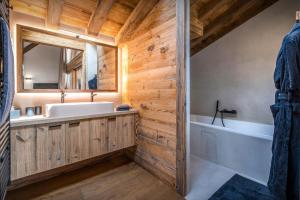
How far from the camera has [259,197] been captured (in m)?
1.55

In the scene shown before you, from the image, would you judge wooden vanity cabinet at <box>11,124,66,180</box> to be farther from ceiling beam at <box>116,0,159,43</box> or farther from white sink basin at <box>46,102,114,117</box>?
ceiling beam at <box>116,0,159,43</box>

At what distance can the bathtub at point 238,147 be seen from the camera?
1808 millimetres

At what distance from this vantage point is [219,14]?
226cm

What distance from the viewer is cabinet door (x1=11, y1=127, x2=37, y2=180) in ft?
4.58

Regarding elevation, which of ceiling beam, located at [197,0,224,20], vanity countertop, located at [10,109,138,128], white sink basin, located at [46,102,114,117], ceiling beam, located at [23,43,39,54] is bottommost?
vanity countertop, located at [10,109,138,128]

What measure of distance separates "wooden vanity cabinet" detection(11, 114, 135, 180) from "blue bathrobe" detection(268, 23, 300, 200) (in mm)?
1679

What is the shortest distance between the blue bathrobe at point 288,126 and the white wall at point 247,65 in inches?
60.2

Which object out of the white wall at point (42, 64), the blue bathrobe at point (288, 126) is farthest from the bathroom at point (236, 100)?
the white wall at point (42, 64)

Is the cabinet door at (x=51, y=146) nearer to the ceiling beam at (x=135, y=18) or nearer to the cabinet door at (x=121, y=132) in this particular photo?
the cabinet door at (x=121, y=132)

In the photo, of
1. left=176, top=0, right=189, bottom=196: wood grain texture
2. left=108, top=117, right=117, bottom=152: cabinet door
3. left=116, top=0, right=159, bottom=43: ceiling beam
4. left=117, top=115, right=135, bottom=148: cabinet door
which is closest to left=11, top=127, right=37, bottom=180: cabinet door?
left=108, top=117, right=117, bottom=152: cabinet door

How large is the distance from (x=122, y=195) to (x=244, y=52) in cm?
295

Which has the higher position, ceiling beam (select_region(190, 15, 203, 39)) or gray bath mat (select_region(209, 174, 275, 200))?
ceiling beam (select_region(190, 15, 203, 39))

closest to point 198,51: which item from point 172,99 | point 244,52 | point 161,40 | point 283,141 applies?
point 244,52

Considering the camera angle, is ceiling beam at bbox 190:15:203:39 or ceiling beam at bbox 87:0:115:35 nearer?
ceiling beam at bbox 87:0:115:35
